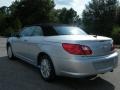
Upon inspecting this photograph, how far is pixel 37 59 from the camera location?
670 centimetres

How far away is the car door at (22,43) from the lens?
24.7ft

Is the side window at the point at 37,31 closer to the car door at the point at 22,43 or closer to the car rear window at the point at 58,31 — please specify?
the car rear window at the point at 58,31

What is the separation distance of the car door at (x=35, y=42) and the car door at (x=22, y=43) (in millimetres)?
272

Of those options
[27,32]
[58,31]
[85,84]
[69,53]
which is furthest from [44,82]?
[27,32]

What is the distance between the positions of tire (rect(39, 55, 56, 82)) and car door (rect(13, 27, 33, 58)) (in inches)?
49.8

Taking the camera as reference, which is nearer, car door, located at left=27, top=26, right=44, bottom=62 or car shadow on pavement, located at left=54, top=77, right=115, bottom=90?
car shadow on pavement, located at left=54, top=77, right=115, bottom=90

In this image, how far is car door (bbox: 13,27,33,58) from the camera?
7.53 metres

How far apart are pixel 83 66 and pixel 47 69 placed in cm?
115

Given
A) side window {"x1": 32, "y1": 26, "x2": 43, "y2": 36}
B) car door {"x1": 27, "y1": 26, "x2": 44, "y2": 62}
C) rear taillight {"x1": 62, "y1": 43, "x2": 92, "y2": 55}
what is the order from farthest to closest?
side window {"x1": 32, "y1": 26, "x2": 43, "y2": 36} < car door {"x1": 27, "y1": 26, "x2": 44, "y2": 62} < rear taillight {"x1": 62, "y1": 43, "x2": 92, "y2": 55}

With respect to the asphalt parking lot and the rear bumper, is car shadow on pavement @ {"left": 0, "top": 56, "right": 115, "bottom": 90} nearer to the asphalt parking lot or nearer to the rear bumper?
the asphalt parking lot

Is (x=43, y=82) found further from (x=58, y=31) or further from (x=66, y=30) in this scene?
(x=66, y=30)

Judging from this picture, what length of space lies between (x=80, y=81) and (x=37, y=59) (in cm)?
133

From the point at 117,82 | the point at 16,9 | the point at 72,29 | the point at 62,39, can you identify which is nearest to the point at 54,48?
the point at 62,39

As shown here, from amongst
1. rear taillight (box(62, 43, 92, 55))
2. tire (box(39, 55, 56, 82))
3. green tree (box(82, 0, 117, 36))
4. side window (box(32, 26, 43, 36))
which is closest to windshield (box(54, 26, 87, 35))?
side window (box(32, 26, 43, 36))
